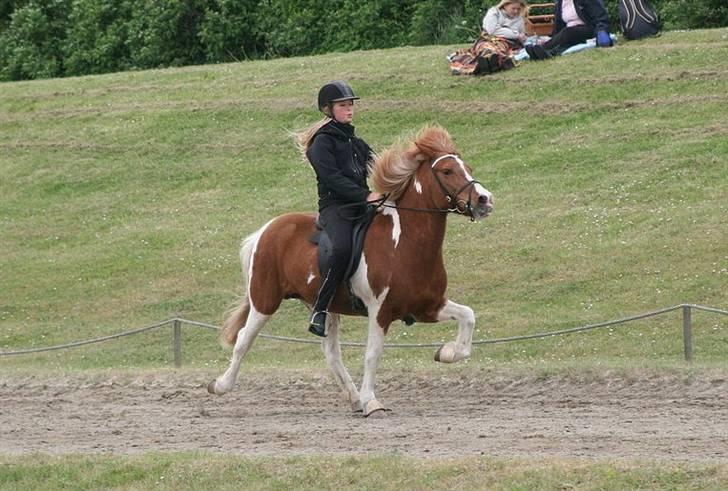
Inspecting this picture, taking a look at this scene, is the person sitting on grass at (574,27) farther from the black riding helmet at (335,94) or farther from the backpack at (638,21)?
the black riding helmet at (335,94)

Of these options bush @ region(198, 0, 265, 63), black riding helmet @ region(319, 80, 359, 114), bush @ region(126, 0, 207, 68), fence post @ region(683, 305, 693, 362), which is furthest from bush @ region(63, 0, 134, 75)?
black riding helmet @ region(319, 80, 359, 114)

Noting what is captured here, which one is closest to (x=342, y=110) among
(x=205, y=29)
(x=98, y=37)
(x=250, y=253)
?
(x=250, y=253)

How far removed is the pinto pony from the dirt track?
767 millimetres

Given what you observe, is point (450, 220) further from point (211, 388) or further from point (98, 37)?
point (98, 37)

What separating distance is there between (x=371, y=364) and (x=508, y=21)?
16.3 meters

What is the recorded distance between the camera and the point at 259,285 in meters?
14.0

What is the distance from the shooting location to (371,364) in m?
13.4

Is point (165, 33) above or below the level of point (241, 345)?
below

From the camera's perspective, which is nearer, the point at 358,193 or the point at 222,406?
the point at 358,193

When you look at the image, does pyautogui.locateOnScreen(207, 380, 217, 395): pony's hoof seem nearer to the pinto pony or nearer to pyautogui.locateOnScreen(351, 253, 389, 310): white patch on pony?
the pinto pony

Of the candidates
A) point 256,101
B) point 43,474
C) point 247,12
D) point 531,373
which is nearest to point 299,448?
point 43,474

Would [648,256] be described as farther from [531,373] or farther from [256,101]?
[256,101]

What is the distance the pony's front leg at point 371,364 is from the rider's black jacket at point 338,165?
113 cm

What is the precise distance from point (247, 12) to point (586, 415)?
32.6m
